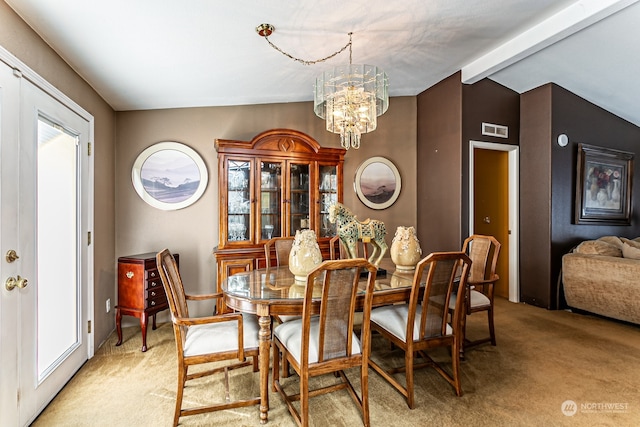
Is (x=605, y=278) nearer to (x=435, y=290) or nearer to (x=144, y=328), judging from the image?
(x=435, y=290)

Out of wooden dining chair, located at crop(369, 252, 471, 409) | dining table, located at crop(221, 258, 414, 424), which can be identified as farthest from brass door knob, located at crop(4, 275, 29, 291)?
wooden dining chair, located at crop(369, 252, 471, 409)

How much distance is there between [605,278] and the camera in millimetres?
3408

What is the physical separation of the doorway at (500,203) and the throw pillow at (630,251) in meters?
1.06

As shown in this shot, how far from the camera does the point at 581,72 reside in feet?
12.2

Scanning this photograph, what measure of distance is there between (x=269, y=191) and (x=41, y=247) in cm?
196

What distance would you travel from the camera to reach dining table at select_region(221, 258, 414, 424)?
1809 mm

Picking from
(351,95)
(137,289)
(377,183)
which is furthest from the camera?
(377,183)

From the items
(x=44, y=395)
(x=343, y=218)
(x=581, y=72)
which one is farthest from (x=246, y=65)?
(x=581, y=72)

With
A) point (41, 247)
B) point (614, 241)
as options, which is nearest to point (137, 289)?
point (41, 247)

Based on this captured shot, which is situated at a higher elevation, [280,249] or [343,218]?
[343,218]

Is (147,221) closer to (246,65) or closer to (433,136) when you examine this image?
(246,65)

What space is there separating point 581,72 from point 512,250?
7.31 feet

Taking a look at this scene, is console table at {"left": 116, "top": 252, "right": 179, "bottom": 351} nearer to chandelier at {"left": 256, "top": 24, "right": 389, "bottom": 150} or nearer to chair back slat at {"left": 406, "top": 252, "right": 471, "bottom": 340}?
chandelier at {"left": 256, "top": 24, "right": 389, "bottom": 150}

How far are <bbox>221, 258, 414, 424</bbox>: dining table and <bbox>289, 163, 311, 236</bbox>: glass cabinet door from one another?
120 cm
